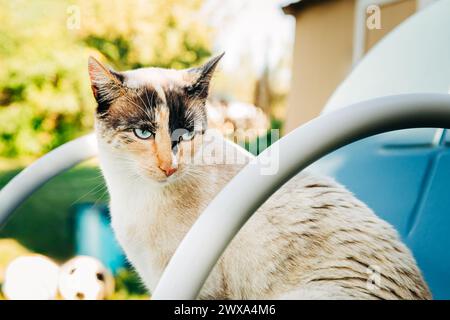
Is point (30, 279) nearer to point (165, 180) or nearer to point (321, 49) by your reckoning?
point (165, 180)

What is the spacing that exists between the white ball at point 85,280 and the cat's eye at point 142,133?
66 cm

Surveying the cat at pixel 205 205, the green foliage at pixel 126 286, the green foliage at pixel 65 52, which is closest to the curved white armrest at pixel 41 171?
the cat at pixel 205 205

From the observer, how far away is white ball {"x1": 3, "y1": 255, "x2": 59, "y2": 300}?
1341 mm

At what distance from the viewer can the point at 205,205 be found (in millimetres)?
825

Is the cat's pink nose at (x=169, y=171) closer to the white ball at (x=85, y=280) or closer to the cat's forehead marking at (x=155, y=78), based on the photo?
the cat's forehead marking at (x=155, y=78)

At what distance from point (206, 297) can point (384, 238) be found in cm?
31

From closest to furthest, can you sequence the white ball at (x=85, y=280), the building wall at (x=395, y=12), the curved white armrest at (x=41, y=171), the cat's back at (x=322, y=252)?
the cat's back at (x=322, y=252) → the curved white armrest at (x=41, y=171) → the white ball at (x=85, y=280) → the building wall at (x=395, y=12)

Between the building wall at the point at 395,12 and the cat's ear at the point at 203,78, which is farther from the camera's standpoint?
the building wall at the point at 395,12

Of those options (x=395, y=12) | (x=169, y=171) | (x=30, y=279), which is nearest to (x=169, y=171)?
(x=169, y=171)

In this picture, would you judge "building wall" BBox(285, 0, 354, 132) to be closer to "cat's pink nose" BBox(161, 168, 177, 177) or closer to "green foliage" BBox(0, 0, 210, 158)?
"green foliage" BBox(0, 0, 210, 158)

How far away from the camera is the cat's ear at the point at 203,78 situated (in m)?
0.83

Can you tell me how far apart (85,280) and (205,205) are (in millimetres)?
700

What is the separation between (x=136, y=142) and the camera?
810mm

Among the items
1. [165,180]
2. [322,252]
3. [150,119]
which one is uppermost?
[150,119]
